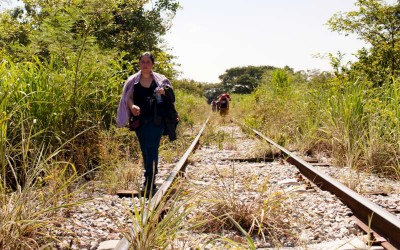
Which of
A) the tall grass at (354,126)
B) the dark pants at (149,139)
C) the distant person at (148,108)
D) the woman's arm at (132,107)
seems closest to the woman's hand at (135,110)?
the woman's arm at (132,107)

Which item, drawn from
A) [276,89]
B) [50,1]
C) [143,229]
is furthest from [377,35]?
[143,229]

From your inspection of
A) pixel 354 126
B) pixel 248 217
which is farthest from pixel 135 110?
pixel 354 126

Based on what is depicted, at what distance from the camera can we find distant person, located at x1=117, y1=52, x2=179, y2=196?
14.4 feet

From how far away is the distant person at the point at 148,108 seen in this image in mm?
4395

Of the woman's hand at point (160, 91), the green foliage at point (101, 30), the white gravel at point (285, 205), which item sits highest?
the green foliage at point (101, 30)

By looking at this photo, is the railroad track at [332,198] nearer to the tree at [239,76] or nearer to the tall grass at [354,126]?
the tall grass at [354,126]

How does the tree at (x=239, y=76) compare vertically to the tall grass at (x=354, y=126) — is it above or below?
above

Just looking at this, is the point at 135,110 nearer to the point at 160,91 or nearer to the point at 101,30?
the point at 160,91

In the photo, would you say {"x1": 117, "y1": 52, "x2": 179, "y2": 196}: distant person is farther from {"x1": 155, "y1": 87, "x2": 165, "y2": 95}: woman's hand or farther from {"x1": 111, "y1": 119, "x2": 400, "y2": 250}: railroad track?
{"x1": 111, "y1": 119, "x2": 400, "y2": 250}: railroad track

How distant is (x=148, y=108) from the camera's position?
14.6ft

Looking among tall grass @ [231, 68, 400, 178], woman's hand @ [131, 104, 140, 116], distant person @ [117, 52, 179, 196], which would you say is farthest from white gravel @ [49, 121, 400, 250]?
woman's hand @ [131, 104, 140, 116]

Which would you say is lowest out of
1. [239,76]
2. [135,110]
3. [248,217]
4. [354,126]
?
[248,217]

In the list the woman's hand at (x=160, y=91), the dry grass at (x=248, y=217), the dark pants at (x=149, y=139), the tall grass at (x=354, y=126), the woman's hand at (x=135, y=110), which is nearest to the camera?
the dry grass at (x=248, y=217)

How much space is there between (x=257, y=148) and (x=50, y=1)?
727cm
